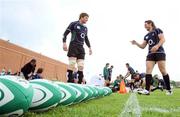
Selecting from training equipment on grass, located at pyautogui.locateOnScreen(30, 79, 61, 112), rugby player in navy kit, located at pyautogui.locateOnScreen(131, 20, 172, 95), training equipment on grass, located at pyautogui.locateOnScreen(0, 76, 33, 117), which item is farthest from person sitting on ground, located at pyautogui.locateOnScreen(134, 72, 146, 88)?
training equipment on grass, located at pyautogui.locateOnScreen(0, 76, 33, 117)

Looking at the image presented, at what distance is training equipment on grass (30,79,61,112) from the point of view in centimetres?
439

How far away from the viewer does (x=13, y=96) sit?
3.53 metres

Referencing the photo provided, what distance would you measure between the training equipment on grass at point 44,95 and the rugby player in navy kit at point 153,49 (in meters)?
5.94

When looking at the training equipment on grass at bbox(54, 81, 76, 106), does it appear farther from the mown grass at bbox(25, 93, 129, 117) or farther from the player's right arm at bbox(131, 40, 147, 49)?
the player's right arm at bbox(131, 40, 147, 49)

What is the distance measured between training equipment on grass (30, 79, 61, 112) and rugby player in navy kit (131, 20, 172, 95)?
5.94m

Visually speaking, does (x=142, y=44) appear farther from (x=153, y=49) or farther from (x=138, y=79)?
(x=138, y=79)

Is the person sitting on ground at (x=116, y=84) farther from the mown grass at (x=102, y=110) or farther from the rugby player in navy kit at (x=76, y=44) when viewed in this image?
the mown grass at (x=102, y=110)

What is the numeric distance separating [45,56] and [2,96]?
125 feet

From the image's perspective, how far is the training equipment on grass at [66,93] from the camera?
554 cm

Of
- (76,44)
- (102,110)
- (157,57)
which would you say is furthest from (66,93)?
(157,57)

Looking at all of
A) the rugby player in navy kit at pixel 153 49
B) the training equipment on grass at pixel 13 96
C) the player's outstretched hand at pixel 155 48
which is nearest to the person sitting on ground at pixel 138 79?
the rugby player in navy kit at pixel 153 49

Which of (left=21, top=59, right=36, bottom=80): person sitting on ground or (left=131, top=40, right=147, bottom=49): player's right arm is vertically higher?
(left=131, top=40, right=147, bottom=49): player's right arm

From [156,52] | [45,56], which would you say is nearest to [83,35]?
[156,52]

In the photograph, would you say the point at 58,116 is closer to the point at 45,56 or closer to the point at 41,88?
the point at 41,88
